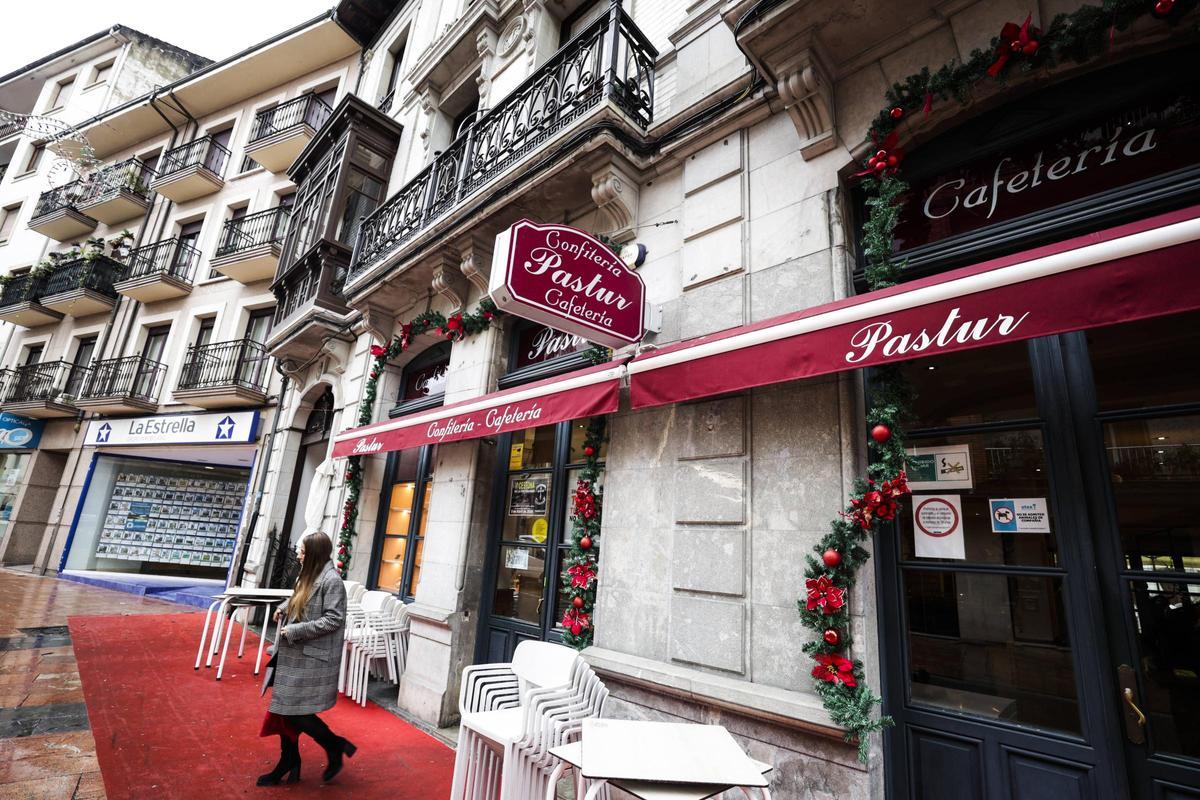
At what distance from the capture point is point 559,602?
501 centimetres

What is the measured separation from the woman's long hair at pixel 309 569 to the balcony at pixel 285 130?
45.0ft

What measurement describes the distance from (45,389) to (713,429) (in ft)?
72.8

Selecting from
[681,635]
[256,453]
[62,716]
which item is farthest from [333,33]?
→ [681,635]

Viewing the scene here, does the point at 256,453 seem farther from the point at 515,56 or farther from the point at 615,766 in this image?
the point at 615,766

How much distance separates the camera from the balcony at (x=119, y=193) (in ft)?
56.7

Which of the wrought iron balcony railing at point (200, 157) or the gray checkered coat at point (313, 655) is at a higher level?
the wrought iron balcony railing at point (200, 157)

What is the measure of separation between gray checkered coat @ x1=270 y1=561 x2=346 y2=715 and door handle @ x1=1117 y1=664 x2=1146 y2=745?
4386mm

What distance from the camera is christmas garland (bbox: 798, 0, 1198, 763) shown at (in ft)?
8.81

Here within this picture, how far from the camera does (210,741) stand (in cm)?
420

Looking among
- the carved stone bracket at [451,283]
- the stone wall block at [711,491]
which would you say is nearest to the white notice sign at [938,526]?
the stone wall block at [711,491]

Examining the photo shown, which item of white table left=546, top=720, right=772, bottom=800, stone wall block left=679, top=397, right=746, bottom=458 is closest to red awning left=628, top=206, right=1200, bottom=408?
stone wall block left=679, top=397, right=746, bottom=458

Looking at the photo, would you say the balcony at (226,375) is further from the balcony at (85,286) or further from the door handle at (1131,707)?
the door handle at (1131,707)

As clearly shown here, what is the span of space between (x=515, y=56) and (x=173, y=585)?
15.2 metres

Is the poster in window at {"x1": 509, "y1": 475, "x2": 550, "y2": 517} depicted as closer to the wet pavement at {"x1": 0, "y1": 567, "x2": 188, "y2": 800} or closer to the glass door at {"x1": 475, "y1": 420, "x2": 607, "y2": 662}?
the glass door at {"x1": 475, "y1": 420, "x2": 607, "y2": 662}
